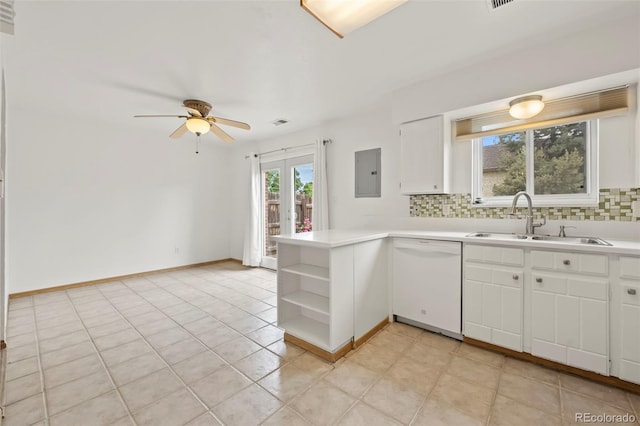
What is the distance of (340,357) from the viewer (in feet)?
7.07

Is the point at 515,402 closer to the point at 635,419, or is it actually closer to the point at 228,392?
the point at 635,419

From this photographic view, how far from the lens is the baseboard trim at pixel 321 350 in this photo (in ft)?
6.91

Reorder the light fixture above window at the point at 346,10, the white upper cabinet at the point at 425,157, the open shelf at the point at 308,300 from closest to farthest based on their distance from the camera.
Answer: the light fixture above window at the point at 346,10
the open shelf at the point at 308,300
the white upper cabinet at the point at 425,157

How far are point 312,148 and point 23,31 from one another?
3.24 metres

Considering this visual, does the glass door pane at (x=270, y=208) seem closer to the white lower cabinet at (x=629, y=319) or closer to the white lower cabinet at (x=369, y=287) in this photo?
the white lower cabinet at (x=369, y=287)

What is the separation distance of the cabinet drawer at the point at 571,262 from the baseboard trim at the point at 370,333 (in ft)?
4.56

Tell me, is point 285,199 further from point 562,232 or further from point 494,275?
point 562,232

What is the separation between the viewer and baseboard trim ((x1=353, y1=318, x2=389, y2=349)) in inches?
91.4

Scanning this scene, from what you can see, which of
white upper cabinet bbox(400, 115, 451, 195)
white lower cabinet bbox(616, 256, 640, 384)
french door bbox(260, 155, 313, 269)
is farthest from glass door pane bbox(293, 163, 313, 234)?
white lower cabinet bbox(616, 256, 640, 384)

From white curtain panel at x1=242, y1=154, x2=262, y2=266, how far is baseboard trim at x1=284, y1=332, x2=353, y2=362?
306cm

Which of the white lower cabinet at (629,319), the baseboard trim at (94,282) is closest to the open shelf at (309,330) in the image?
the white lower cabinet at (629,319)

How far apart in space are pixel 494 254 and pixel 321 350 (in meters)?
1.62

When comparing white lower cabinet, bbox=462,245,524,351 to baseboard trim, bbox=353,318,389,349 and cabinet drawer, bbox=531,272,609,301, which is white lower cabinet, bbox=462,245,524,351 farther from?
baseboard trim, bbox=353,318,389,349

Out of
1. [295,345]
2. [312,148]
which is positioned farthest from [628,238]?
[312,148]
